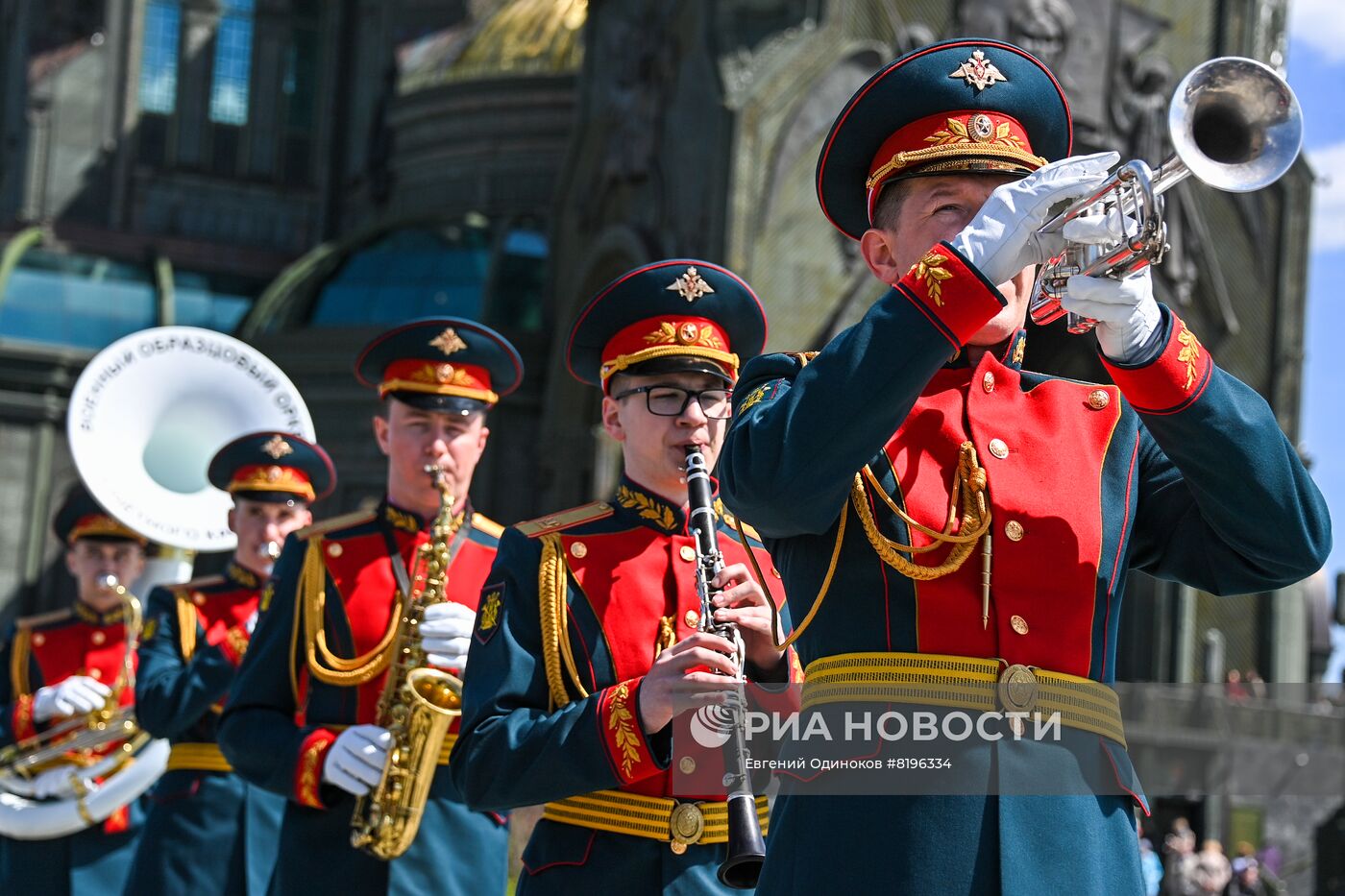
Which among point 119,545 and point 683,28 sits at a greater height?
point 683,28

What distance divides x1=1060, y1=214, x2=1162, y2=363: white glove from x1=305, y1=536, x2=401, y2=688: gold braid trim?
3345mm

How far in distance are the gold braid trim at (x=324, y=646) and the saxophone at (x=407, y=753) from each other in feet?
0.37

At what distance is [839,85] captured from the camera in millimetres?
18594

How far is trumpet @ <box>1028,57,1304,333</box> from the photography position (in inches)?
115

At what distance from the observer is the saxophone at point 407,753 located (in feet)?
18.7

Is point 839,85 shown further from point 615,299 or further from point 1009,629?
point 1009,629

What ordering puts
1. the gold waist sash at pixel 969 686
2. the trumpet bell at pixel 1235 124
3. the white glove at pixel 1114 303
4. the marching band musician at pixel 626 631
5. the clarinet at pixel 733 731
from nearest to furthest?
the white glove at pixel 1114 303, the trumpet bell at pixel 1235 124, the gold waist sash at pixel 969 686, the clarinet at pixel 733 731, the marching band musician at pixel 626 631

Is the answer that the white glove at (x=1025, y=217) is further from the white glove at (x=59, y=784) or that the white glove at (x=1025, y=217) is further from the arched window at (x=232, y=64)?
the arched window at (x=232, y=64)

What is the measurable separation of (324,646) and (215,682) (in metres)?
1.79

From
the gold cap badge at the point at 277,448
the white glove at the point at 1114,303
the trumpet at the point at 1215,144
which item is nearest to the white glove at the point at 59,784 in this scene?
the gold cap badge at the point at 277,448

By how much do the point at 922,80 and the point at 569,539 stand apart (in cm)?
180

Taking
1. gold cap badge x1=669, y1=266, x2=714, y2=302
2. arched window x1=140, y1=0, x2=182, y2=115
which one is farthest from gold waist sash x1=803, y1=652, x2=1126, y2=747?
arched window x1=140, y1=0, x2=182, y2=115

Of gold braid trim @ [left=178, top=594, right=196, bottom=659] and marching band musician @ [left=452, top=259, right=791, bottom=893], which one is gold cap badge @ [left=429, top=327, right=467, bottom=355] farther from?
gold braid trim @ [left=178, top=594, right=196, bottom=659]

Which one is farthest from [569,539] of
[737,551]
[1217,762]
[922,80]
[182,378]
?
[1217,762]
